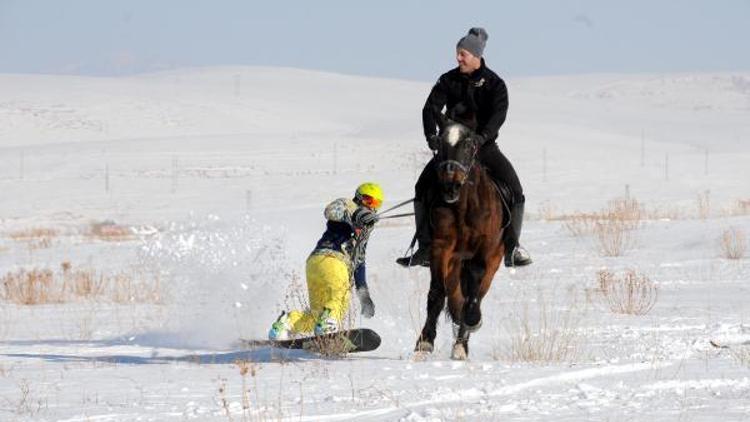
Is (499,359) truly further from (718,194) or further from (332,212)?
(718,194)

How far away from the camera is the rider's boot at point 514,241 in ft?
34.3

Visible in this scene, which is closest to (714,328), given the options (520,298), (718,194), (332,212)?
(332,212)

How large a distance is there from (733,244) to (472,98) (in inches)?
432

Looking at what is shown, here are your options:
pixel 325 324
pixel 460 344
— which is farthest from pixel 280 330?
pixel 460 344

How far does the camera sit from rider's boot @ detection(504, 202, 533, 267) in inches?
412

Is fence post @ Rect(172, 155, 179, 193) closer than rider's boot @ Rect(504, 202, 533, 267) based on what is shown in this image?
No

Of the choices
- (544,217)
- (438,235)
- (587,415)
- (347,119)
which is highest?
(347,119)

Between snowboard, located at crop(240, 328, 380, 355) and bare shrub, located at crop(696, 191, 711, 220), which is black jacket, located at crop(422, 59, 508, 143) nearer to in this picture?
snowboard, located at crop(240, 328, 380, 355)

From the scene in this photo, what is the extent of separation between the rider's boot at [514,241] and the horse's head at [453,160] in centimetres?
99

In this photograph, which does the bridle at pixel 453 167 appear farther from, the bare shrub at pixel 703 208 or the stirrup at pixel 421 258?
the bare shrub at pixel 703 208

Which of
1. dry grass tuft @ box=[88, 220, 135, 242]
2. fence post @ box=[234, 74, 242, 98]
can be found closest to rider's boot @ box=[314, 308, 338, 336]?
dry grass tuft @ box=[88, 220, 135, 242]

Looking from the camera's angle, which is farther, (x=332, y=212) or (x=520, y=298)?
(x=520, y=298)

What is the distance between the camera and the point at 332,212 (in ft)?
34.7

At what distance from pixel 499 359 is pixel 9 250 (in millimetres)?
16389
